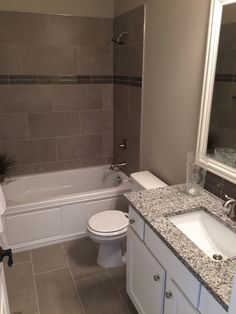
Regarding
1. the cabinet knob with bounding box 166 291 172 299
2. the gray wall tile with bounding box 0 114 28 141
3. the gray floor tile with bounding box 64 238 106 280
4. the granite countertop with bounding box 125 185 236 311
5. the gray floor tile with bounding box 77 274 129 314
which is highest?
the gray wall tile with bounding box 0 114 28 141

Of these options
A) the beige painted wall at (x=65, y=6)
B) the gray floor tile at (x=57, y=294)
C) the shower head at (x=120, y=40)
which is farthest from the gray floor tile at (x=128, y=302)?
the beige painted wall at (x=65, y=6)

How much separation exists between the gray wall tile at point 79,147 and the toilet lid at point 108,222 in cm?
114

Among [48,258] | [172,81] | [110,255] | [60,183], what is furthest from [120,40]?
[48,258]

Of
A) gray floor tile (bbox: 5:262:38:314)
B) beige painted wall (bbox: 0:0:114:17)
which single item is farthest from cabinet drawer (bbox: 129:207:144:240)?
beige painted wall (bbox: 0:0:114:17)

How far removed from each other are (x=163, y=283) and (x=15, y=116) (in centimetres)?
228

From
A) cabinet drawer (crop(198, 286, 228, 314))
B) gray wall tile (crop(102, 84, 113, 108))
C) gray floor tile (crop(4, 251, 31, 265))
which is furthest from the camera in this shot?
gray wall tile (crop(102, 84, 113, 108))

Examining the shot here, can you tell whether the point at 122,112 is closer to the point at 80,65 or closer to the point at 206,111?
the point at 80,65

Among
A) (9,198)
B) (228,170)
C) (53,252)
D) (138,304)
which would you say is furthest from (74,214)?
(228,170)

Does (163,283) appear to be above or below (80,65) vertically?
below

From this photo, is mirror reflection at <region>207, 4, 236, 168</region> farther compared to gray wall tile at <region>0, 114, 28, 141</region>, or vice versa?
gray wall tile at <region>0, 114, 28, 141</region>

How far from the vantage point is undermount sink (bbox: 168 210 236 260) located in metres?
1.40

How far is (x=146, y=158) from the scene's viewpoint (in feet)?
8.57

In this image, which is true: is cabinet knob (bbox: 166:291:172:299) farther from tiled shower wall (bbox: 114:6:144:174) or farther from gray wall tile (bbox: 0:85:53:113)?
gray wall tile (bbox: 0:85:53:113)

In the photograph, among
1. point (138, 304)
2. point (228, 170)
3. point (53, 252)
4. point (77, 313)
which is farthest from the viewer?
point (53, 252)
